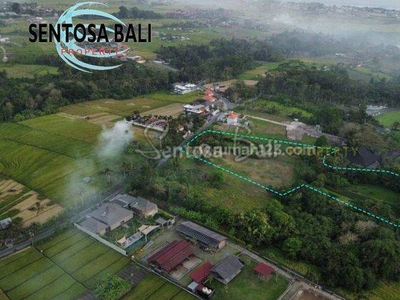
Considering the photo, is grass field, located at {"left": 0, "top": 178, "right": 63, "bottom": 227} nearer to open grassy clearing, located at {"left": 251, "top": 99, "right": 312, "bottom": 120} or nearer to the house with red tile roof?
the house with red tile roof

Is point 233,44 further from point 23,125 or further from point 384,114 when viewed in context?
point 23,125

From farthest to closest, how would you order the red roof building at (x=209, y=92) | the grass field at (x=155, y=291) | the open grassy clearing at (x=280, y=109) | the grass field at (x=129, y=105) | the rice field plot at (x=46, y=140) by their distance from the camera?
the red roof building at (x=209, y=92) → the open grassy clearing at (x=280, y=109) → the grass field at (x=129, y=105) → the rice field plot at (x=46, y=140) → the grass field at (x=155, y=291)

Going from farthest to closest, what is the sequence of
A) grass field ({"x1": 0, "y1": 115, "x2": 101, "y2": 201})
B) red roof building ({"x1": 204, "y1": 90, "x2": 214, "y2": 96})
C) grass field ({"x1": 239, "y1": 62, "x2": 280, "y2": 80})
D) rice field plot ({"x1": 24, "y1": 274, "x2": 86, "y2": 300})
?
grass field ({"x1": 239, "y1": 62, "x2": 280, "y2": 80}), red roof building ({"x1": 204, "y1": 90, "x2": 214, "y2": 96}), grass field ({"x1": 0, "y1": 115, "x2": 101, "y2": 201}), rice field plot ({"x1": 24, "y1": 274, "x2": 86, "y2": 300})

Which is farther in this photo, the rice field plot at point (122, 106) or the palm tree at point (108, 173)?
the rice field plot at point (122, 106)

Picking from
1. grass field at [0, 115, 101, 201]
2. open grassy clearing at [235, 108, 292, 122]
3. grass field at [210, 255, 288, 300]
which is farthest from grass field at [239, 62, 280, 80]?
grass field at [210, 255, 288, 300]

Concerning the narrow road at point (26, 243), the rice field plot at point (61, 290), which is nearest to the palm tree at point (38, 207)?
the narrow road at point (26, 243)

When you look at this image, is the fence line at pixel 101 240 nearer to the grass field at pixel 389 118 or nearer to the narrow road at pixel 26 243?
the narrow road at pixel 26 243
